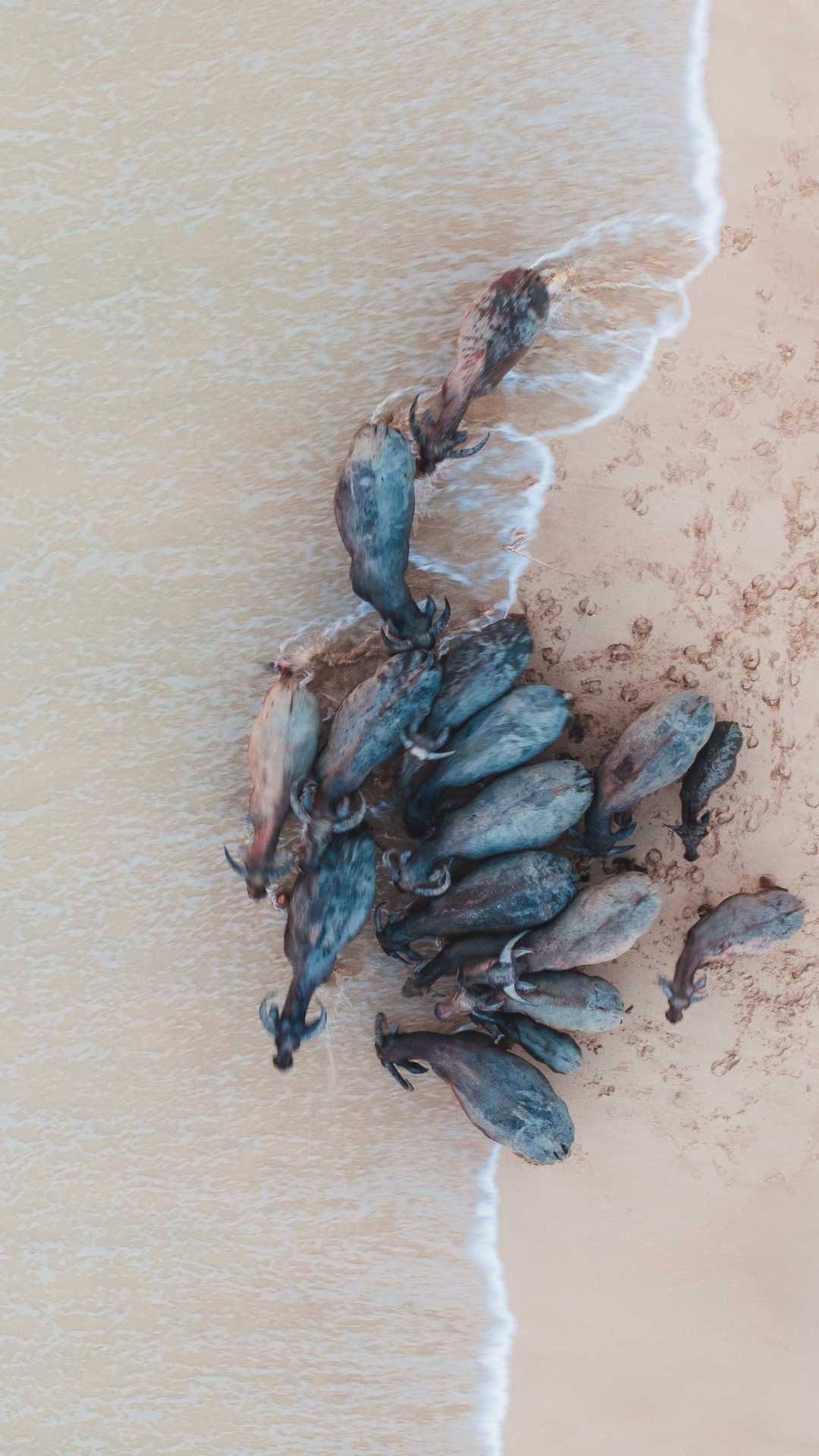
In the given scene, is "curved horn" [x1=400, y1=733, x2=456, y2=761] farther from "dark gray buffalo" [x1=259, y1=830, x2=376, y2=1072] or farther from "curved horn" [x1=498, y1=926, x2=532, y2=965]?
"curved horn" [x1=498, y1=926, x2=532, y2=965]

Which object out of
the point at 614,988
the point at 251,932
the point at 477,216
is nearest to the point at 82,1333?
the point at 251,932

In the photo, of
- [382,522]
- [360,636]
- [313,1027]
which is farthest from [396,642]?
[313,1027]

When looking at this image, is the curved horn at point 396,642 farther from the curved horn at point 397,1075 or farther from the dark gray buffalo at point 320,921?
the curved horn at point 397,1075

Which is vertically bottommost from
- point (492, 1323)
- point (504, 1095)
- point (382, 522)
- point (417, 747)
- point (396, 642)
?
point (492, 1323)

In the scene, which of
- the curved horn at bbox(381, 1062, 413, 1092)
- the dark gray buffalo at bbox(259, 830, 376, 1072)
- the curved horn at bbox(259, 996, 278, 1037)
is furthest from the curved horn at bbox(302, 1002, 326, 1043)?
the curved horn at bbox(381, 1062, 413, 1092)

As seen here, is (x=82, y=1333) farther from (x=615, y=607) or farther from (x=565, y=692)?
(x=615, y=607)

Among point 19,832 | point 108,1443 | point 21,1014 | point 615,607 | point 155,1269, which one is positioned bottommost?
point 108,1443

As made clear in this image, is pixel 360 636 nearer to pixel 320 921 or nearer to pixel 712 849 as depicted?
pixel 320 921

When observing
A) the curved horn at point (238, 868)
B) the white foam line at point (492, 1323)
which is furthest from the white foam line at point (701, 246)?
the white foam line at point (492, 1323)
